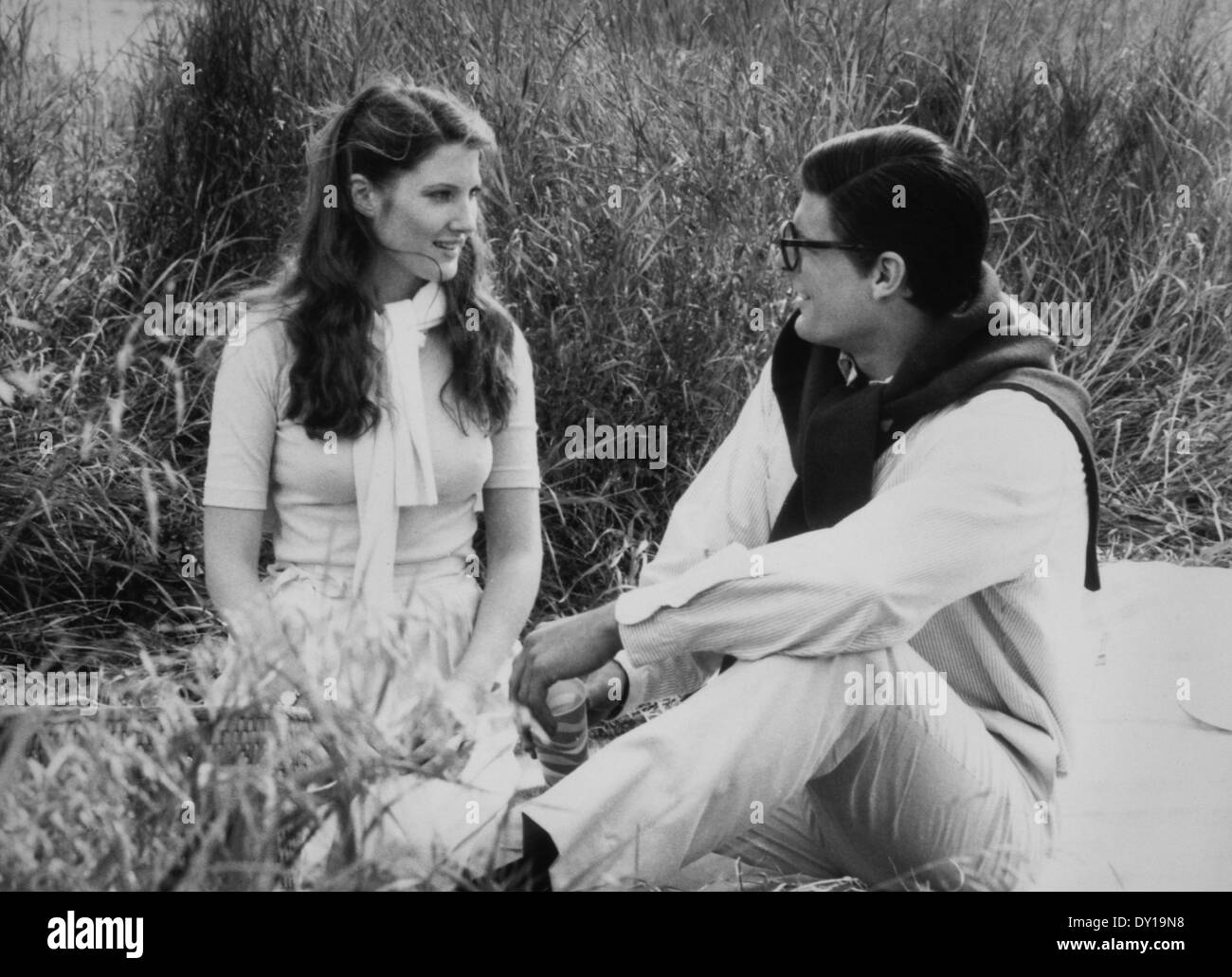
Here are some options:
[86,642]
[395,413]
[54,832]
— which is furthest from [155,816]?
[86,642]

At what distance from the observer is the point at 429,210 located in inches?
120

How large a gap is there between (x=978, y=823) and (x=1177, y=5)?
292cm

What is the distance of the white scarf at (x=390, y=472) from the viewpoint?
2961 millimetres

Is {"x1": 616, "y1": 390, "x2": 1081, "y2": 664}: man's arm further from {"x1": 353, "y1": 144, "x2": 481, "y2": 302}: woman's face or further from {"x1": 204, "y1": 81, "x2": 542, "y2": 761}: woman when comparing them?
{"x1": 353, "y1": 144, "x2": 481, "y2": 302}: woman's face

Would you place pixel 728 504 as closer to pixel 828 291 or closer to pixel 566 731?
pixel 828 291

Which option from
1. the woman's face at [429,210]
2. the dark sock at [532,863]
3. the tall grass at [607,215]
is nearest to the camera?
the dark sock at [532,863]

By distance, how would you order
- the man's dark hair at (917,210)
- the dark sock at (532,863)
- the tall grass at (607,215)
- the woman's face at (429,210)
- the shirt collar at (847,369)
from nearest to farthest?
the dark sock at (532,863)
the man's dark hair at (917,210)
the shirt collar at (847,369)
the woman's face at (429,210)
the tall grass at (607,215)

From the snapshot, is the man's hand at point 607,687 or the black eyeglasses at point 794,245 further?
the black eyeglasses at point 794,245

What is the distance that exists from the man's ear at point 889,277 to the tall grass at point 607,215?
3.93 feet

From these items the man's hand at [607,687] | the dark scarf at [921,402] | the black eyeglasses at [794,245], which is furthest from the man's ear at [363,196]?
the man's hand at [607,687]

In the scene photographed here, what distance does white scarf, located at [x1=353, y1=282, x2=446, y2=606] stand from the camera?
296 centimetres

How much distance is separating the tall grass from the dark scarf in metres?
1.08

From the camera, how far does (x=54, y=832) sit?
2.22m

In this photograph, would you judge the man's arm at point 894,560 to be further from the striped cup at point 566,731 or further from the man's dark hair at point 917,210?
the man's dark hair at point 917,210
